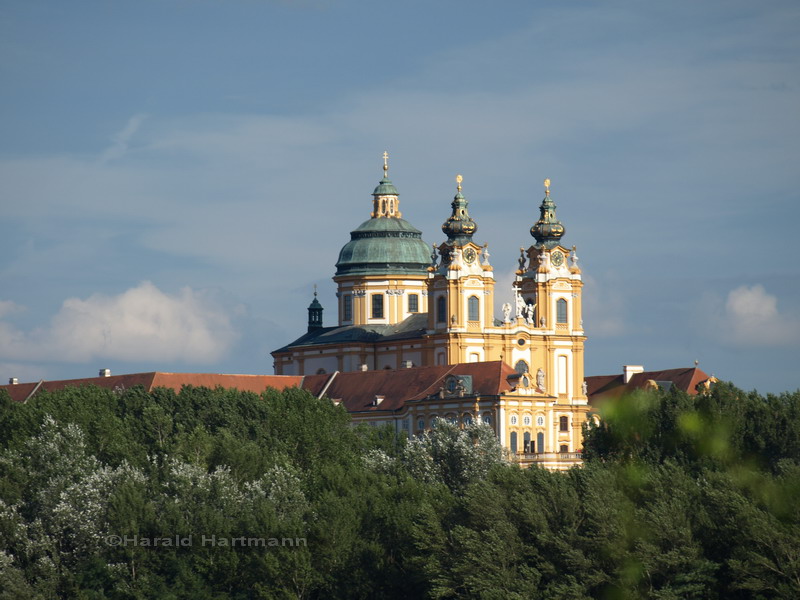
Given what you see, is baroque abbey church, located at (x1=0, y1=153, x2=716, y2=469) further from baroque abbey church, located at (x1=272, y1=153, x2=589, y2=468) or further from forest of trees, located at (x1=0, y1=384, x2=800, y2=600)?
forest of trees, located at (x1=0, y1=384, x2=800, y2=600)

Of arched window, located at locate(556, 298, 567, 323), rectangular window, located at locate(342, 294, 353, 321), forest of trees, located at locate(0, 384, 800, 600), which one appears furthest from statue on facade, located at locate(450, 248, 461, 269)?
forest of trees, located at locate(0, 384, 800, 600)

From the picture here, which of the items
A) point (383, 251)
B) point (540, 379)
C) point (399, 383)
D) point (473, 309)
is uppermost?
point (383, 251)

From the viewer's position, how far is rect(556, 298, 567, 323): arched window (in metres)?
155

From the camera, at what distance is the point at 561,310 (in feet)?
509

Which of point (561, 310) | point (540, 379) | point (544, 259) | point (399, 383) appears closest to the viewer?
point (540, 379)

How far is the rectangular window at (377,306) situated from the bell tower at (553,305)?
1168 cm

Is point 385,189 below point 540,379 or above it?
above

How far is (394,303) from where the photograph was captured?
16238cm

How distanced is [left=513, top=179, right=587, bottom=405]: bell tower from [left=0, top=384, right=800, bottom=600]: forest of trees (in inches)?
2032

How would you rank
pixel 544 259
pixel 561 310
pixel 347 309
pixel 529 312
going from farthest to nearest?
pixel 347 309
pixel 544 259
pixel 561 310
pixel 529 312

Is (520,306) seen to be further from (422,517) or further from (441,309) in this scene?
(422,517)

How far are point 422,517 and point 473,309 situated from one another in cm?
7055

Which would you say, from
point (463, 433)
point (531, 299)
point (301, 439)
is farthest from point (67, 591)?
point (531, 299)

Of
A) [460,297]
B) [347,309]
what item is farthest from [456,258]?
[347,309]
